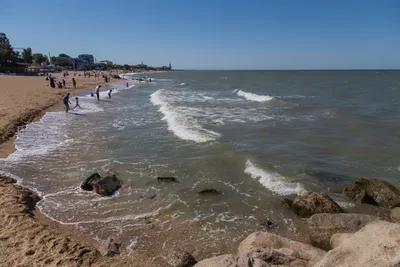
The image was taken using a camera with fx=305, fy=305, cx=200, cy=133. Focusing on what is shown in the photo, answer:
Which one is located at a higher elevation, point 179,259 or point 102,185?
point 102,185

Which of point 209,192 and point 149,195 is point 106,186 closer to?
point 149,195

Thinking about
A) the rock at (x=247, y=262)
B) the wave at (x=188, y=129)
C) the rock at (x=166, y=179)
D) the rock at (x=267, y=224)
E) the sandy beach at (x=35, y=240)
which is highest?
the rock at (x=247, y=262)

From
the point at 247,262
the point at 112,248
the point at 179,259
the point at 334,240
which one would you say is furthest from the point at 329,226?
the point at 112,248

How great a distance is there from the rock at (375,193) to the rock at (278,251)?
4367 mm

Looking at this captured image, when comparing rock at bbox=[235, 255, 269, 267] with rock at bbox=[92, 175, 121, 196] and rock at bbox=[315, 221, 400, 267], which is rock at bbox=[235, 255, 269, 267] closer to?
rock at bbox=[315, 221, 400, 267]

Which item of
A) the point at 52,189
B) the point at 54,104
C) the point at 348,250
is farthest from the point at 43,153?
the point at 54,104

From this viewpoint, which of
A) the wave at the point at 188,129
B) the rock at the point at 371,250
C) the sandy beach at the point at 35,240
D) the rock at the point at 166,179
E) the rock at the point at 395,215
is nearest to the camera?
the rock at the point at 371,250

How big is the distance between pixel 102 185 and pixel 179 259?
4.60 metres

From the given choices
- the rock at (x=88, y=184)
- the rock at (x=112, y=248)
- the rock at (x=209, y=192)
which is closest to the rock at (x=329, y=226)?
the rock at (x=209, y=192)

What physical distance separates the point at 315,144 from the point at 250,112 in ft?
37.6

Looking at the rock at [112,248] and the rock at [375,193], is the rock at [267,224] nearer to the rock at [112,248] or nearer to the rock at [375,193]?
the rock at [375,193]

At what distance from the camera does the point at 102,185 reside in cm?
995

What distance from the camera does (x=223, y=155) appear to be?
14000 mm

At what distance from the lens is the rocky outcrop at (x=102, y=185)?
32.4ft
